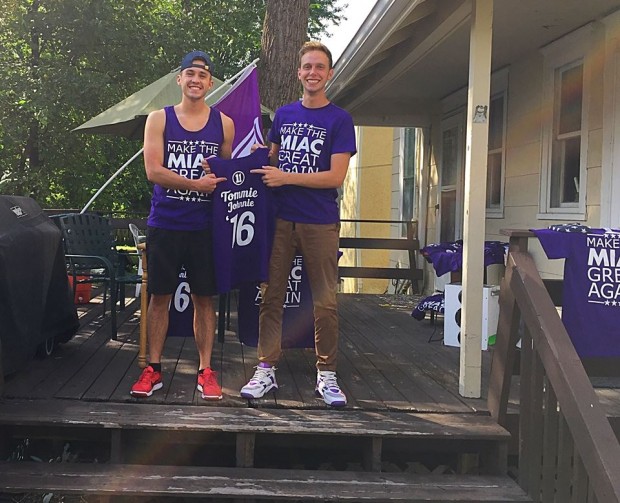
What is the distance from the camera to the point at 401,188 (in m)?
9.77

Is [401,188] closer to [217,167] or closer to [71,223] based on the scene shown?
[71,223]

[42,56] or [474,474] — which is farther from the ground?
[42,56]

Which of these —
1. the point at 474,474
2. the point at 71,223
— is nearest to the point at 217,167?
the point at 474,474

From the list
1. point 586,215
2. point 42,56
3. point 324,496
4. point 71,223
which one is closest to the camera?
point 324,496

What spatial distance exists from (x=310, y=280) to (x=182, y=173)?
0.82 m

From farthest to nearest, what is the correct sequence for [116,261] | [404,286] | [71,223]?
[404,286], [116,261], [71,223]

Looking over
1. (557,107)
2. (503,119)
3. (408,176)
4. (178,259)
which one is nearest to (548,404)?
(178,259)

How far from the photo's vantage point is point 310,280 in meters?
3.25

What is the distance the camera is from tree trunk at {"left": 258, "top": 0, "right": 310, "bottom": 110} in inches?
233

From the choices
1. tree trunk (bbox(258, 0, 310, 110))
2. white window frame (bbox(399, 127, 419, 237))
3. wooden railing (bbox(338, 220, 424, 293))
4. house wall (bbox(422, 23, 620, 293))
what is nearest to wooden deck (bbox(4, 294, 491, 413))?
house wall (bbox(422, 23, 620, 293))

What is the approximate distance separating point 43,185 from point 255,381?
8.48 metres

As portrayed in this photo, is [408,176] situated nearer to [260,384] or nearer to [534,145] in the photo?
[534,145]

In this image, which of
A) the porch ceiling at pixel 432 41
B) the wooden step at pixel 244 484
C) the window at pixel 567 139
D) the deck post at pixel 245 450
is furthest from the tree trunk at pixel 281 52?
the wooden step at pixel 244 484

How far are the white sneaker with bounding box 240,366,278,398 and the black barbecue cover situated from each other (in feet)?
3.73
